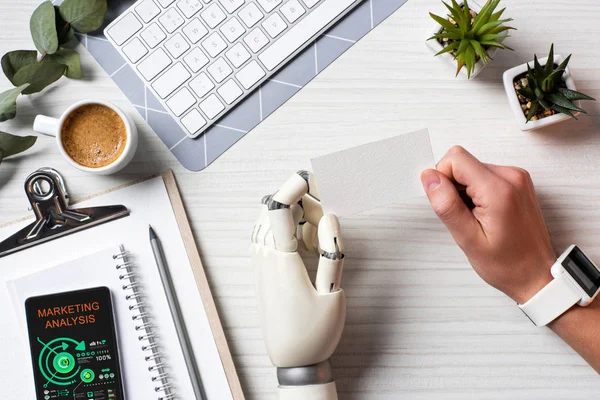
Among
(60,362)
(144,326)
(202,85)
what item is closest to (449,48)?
(202,85)

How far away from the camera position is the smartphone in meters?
0.77

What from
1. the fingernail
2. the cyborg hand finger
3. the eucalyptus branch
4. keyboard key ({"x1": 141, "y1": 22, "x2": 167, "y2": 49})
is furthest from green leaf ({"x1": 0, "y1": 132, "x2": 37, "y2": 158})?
the fingernail

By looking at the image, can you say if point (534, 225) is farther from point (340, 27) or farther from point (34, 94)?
point (34, 94)

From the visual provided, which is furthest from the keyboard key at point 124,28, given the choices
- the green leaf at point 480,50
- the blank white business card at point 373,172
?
the green leaf at point 480,50

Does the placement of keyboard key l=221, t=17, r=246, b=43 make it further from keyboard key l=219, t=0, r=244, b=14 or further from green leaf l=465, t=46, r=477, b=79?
green leaf l=465, t=46, r=477, b=79

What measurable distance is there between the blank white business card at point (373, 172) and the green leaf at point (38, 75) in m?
0.40

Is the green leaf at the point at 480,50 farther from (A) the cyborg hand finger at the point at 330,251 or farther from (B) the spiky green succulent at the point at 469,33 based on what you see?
(A) the cyborg hand finger at the point at 330,251

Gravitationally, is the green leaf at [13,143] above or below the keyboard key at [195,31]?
below

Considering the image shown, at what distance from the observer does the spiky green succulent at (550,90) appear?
708 millimetres

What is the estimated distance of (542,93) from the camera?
718 millimetres

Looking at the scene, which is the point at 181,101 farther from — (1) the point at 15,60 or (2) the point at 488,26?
(2) the point at 488,26

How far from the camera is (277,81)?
0.79m

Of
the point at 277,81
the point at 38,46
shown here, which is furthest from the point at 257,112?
the point at 38,46

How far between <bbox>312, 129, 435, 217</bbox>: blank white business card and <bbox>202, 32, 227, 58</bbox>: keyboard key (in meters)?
0.24
